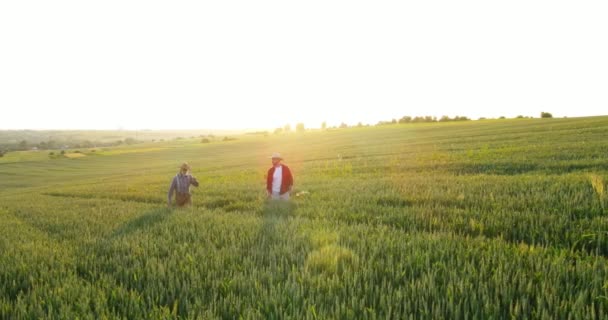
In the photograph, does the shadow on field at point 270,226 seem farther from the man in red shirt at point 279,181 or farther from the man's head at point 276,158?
the man's head at point 276,158

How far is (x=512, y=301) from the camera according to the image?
3979mm

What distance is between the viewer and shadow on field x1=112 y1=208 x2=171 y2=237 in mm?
9391

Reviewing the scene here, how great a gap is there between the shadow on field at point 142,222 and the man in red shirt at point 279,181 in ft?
10.7

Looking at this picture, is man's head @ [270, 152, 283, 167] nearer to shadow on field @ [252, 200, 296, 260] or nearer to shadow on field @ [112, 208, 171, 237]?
shadow on field @ [252, 200, 296, 260]

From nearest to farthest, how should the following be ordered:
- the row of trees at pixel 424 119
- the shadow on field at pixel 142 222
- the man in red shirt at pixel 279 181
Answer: the shadow on field at pixel 142 222, the man in red shirt at pixel 279 181, the row of trees at pixel 424 119

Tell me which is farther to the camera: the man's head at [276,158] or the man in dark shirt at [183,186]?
the man in dark shirt at [183,186]

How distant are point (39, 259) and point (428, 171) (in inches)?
662

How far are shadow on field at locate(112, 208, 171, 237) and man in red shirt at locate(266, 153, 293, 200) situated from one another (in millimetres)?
3251

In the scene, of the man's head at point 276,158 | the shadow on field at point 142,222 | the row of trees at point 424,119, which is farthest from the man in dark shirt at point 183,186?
the row of trees at point 424,119

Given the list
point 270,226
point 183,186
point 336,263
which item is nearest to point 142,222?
point 183,186

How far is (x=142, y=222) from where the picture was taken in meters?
10.6

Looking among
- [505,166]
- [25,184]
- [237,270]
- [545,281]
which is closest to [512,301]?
[545,281]

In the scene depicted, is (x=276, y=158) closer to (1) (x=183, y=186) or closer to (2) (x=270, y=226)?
(1) (x=183, y=186)

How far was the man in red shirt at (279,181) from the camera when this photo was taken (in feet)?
42.9
